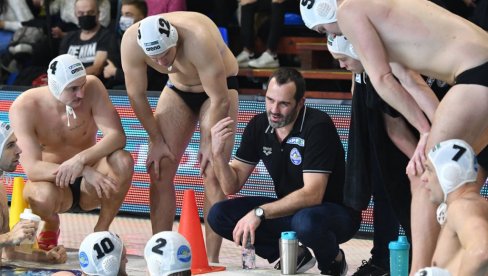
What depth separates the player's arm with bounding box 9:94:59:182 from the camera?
771 centimetres

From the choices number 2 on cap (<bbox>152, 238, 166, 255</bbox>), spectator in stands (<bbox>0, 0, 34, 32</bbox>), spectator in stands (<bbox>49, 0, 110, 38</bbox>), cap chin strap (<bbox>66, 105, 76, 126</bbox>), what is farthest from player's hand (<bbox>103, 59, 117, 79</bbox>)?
number 2 on cap (<bbox>152, 238, 166, 255</bbox>)

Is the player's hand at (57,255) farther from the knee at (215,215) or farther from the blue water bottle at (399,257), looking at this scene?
the blue water bottle at (399,257)

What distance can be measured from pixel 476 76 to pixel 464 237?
928mm

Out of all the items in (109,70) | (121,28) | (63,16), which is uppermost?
(121,28)

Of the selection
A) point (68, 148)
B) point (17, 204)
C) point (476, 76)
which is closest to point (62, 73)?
point (68, 148)

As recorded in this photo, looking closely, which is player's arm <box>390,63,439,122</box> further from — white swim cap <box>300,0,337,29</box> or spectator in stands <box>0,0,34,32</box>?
spectator in stands <box>0,0,34,32</box>

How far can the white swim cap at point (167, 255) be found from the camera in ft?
19.2

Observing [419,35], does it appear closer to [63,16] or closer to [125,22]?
[125,22]

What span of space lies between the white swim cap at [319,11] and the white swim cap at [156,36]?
3.80 feet

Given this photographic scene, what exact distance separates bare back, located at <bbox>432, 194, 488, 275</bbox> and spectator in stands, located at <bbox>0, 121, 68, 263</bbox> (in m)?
2.54

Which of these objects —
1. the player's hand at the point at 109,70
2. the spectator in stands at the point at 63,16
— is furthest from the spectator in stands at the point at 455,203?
the spectator in stands at the point at 63,16

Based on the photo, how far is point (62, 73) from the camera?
767 cm

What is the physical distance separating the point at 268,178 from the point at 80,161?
1.80 m

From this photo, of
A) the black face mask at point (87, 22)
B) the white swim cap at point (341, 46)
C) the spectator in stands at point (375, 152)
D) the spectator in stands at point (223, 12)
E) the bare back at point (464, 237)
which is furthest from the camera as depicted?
the spectator in stands at point (223, 12)
